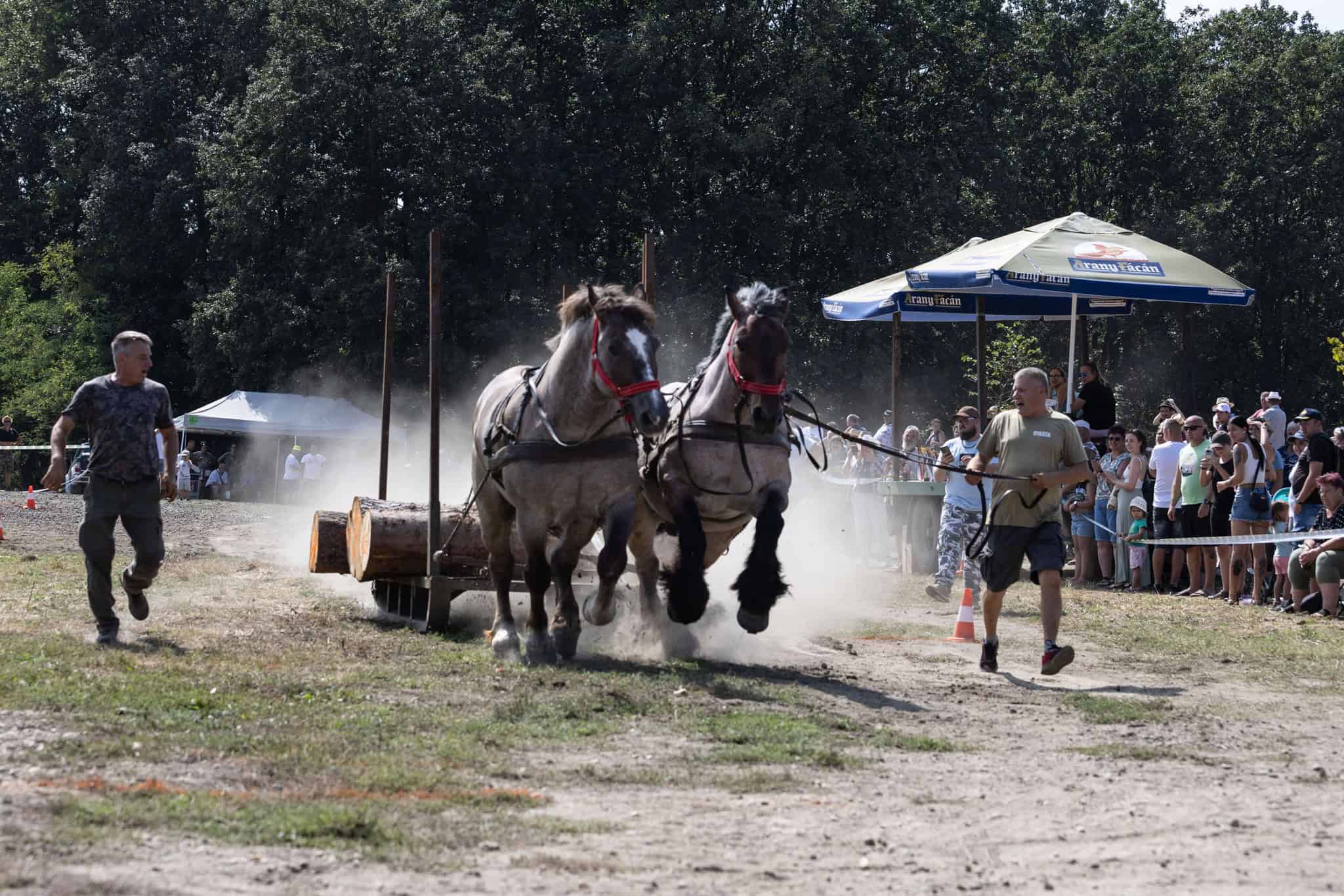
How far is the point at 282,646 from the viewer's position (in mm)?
10031

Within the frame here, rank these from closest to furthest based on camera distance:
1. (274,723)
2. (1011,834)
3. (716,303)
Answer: (1011,834), (274,723), (716,303)

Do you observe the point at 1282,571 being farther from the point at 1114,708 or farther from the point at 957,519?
the point at 1114,708

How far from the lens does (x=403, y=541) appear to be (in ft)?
37.8

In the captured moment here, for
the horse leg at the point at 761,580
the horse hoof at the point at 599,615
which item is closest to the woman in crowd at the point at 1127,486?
the horse leg at the point at 761,580

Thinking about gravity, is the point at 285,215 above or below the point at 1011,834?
above

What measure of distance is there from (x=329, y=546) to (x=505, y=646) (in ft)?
9.76

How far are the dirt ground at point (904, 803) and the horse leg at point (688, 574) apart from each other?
1.57 ft

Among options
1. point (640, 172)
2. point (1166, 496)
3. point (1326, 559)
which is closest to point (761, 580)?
point (1326, 559)

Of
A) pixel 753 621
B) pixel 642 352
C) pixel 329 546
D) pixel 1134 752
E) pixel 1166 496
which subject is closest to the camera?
pixel 1134 752

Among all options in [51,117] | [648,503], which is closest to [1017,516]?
[648,503]

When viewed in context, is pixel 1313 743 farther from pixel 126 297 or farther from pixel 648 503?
pixel 126 297

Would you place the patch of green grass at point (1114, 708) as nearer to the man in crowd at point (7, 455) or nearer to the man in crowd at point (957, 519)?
the man in crowd at point (957, 519)

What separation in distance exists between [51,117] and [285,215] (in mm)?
16079

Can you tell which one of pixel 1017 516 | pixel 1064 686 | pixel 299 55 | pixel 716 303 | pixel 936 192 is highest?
pixel 299 55
